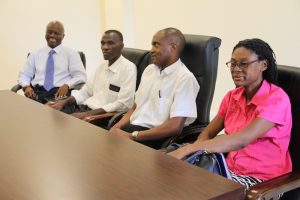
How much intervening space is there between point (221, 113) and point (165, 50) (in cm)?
60

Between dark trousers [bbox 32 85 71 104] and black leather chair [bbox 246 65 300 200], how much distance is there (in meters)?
2.27

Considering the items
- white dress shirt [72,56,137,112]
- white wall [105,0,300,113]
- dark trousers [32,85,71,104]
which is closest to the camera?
white dress shirt [72,56,137,112]

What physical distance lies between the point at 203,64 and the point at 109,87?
0.93 meters

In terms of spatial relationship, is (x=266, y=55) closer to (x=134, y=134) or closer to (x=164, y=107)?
(x=164, y=107)

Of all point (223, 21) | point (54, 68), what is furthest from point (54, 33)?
point (223, 21)

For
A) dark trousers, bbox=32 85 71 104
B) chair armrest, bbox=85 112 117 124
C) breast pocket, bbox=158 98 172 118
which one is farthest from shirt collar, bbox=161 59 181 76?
dark trousers, bbox=32 85 71 104

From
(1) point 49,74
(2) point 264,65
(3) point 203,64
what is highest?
(2) point 264,65

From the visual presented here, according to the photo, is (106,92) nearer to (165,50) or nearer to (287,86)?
(165,50)

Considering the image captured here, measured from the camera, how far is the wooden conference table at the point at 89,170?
3.45ft

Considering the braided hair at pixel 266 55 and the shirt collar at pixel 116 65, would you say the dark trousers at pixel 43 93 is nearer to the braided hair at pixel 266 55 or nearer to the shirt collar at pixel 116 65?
the shirt collar at pixel 116 65

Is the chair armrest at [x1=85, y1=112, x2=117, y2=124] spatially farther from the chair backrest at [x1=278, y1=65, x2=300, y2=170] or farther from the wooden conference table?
the chair backrest at [x1=278, y1=65, x2=300, y2=170]

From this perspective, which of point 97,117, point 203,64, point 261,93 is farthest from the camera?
point 97,117

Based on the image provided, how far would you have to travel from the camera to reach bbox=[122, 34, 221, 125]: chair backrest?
85.3 inches

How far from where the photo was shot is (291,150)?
163 centimetres
